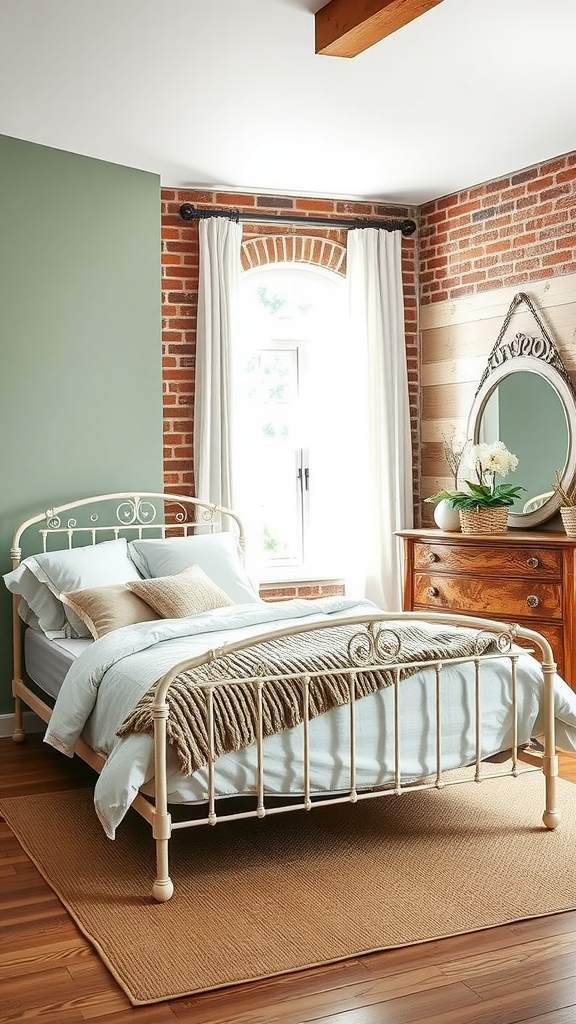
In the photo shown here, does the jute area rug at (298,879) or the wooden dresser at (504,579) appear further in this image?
the wooden dresser at (504,579)

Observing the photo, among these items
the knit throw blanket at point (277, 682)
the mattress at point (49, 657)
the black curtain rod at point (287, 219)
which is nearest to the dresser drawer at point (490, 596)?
the knit throw blanket at point (277, 682)

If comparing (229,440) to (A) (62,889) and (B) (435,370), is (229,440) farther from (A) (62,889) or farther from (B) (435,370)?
(A) (62,889)

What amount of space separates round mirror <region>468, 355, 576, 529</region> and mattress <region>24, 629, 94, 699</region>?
2221 mm

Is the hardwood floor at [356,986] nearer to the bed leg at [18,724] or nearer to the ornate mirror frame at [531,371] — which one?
the bed leg at [18,724]

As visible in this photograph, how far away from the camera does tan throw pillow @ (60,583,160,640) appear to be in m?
4.41

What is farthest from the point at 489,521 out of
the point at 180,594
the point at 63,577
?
the point at 63,577

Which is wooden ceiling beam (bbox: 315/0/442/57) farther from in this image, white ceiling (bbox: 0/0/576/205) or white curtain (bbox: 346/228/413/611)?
white curtain (bbox: 346/228/413/611)

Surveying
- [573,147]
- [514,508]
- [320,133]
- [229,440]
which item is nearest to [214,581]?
[229,440]

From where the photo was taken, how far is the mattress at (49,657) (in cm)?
436

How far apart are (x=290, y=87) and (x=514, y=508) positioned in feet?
7.45

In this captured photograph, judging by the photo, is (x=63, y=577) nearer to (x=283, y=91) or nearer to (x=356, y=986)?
(x=283, y=91)

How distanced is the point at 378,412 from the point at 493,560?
1296 mm

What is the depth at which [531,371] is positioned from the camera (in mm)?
5406

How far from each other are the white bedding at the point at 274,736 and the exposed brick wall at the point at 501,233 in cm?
Result: 231
